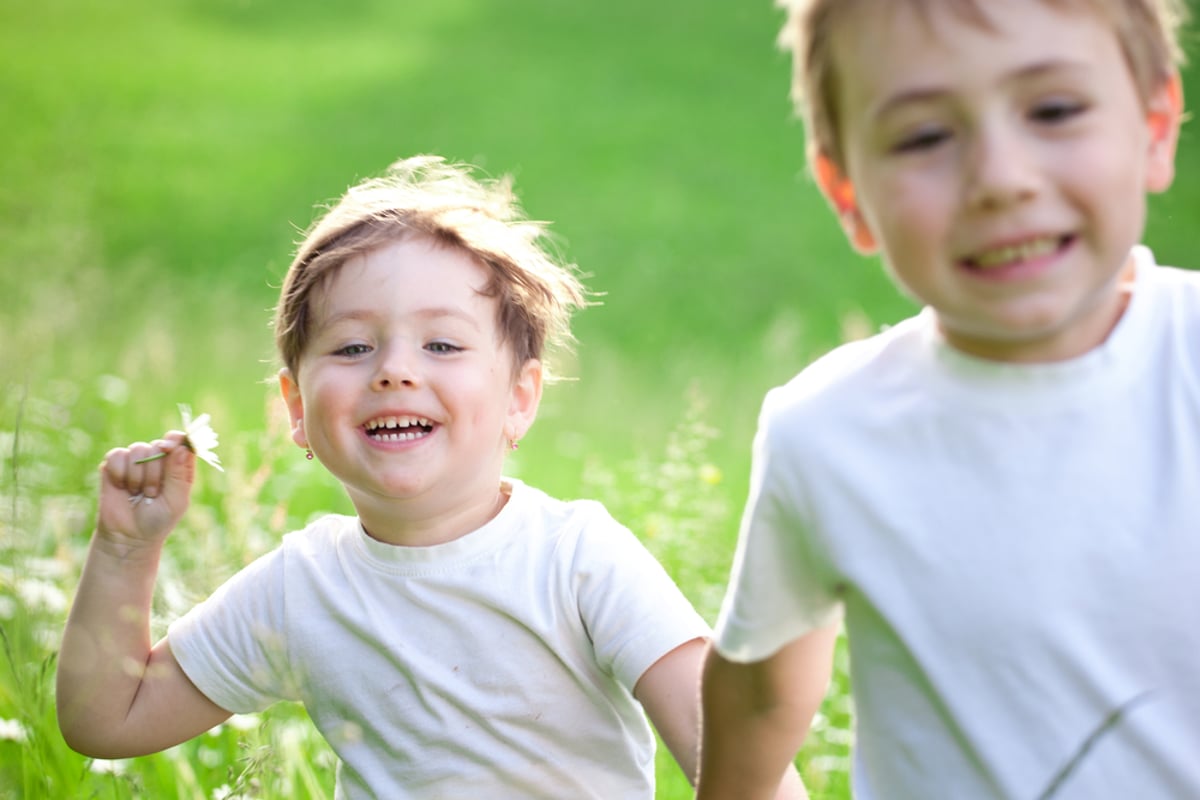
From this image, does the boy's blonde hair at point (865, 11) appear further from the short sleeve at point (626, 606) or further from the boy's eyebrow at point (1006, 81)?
the short sleeve at point (626, 606)

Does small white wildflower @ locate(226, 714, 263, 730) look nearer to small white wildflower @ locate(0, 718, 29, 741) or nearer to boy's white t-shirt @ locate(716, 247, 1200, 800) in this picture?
small white wildflower @ locate(0, 718, 29, 741)

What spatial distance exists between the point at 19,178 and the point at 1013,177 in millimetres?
6321

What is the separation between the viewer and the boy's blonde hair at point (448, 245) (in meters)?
2.60

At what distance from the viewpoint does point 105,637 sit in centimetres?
262

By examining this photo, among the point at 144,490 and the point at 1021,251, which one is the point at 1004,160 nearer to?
the point at 1021,251

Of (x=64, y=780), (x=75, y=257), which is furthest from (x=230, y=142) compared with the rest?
(x=64, y=780)

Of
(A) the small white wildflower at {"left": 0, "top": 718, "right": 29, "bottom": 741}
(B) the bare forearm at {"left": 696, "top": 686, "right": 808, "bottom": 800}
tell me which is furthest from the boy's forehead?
(A) the small white wildflower at {"left": 0, "top": 718, "right": 29, "bottom": 741}

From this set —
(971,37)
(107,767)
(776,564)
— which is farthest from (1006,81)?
(107,767)

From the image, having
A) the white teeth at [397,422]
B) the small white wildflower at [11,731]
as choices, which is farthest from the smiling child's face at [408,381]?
the small white wildflower at [11,731]

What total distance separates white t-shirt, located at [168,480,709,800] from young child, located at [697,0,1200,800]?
672mm

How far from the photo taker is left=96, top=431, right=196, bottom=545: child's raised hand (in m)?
2.60

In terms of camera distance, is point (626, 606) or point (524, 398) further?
point (524, 398)

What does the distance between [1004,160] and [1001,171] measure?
13 millimetres

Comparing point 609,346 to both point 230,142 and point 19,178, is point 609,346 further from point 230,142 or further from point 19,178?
point 230,142
